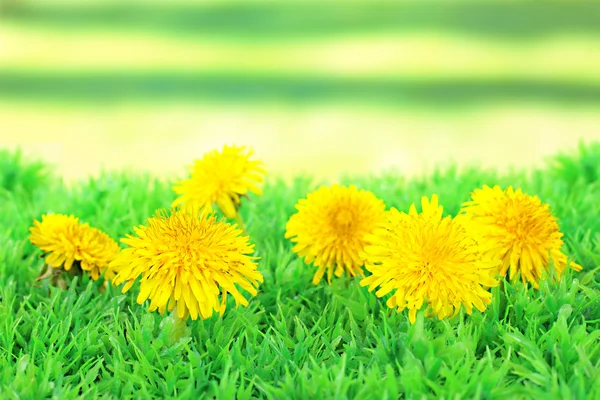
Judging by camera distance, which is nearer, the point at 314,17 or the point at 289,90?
the point at 289,90

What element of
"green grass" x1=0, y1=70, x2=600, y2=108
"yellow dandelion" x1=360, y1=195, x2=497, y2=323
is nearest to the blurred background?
"green grass" x1=0, y1=70, x2=600, y2=108

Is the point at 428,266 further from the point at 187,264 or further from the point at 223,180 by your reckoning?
the point at 223,180

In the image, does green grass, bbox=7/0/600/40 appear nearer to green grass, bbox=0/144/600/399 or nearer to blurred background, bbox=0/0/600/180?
blurred background, bbox=0/0/600/180

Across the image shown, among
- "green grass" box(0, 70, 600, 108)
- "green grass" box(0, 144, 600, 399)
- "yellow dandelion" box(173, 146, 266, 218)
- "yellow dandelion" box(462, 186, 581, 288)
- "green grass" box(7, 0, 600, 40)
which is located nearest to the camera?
"green grass" box(0, 144, 600, 399)

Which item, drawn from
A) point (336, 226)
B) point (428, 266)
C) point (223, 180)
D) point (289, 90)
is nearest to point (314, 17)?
point (289, 90)

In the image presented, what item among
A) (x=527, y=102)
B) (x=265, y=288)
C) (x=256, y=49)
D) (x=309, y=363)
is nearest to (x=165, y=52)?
(x=256, y=49)

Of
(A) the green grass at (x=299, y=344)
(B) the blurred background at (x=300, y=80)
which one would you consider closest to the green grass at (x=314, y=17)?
(B) the blurred background at (x=300, y=80)
